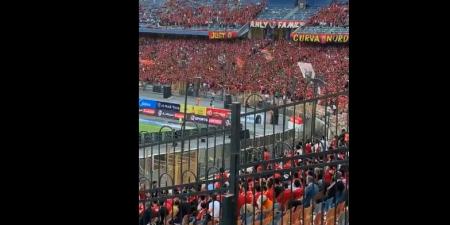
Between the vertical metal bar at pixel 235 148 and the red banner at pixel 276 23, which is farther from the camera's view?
the red banner at pixel 276 23

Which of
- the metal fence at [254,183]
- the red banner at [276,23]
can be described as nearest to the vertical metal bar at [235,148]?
the metal fence at [254,183]

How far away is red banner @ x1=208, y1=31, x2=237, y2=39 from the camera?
1608 centimetres

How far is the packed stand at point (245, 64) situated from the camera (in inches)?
531

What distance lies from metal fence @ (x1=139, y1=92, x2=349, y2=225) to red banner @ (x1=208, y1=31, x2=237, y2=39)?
11.2 meters

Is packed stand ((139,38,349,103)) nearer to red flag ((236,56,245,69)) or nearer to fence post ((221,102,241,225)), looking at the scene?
red flag ((236,56,245,69))

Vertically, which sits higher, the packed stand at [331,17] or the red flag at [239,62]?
the packed stand at [331,17]

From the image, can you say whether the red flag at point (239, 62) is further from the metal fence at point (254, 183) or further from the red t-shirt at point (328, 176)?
the red t-shirt at point (328, 176)

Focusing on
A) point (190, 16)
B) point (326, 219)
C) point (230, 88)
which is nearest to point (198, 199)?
point (326, 219)

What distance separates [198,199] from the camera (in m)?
4.76

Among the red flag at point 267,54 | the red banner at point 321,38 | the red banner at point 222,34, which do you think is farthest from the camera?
the red banner at point 222,34

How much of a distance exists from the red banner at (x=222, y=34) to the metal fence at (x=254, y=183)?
11184 mm

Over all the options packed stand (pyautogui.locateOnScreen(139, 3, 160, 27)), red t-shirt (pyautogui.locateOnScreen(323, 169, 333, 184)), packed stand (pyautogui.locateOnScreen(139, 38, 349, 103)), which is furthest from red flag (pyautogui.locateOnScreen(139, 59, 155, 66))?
red t-shirt (pyautogui.locateOnScreen(323, 169, 333, 184))
